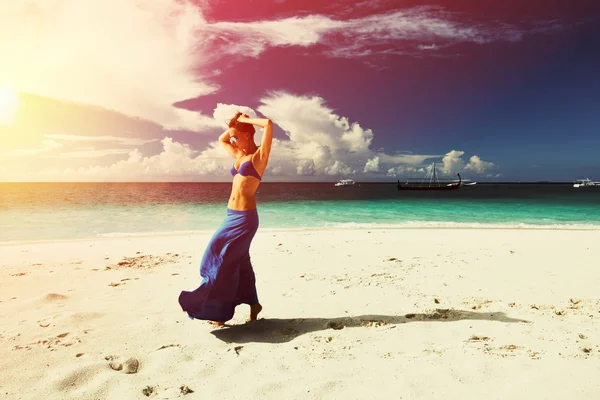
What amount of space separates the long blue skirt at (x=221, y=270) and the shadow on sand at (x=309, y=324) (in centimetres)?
33

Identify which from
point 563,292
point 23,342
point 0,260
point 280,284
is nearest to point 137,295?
point 23,342

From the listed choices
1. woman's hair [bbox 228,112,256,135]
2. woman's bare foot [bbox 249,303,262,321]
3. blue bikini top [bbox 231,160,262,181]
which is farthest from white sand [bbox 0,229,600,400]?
woman's hair [bbox 228,112,256,135]

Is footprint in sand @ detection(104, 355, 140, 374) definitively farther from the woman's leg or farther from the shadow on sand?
the woman's leg

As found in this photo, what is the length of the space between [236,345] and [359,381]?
5.32 ft

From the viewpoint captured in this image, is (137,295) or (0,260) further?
(0,260)

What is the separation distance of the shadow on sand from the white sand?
0.09 feet

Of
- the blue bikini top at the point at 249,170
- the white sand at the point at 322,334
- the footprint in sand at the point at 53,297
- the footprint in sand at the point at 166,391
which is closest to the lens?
the footprint in sand at the point at 166,391

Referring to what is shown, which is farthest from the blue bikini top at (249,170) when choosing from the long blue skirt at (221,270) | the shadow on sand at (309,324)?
the shadow on sand at (309,324)

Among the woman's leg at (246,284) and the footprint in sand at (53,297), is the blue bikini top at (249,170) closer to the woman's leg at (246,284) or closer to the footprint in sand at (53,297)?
the woman's leg at (246,284)

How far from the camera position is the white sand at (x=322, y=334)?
9.87 ft

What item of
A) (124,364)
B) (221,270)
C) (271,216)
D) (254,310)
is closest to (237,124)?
(221,270)

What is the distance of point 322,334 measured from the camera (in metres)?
4.21

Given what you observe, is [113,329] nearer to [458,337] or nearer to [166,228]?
[458,337]

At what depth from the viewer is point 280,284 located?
6773 mm
